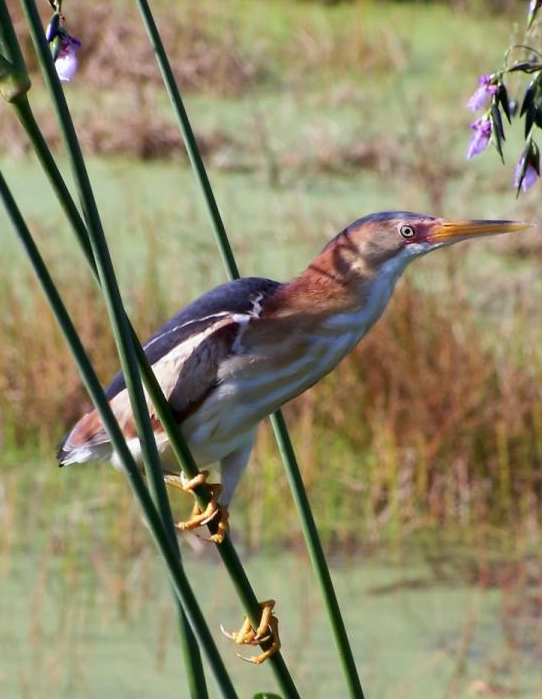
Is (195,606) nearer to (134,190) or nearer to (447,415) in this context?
(447,415)

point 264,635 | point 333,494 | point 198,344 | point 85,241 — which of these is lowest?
point 264,635

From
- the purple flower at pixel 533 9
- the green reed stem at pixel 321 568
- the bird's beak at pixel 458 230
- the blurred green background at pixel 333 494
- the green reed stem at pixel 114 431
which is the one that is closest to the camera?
the green reed stem at pixel 114 431

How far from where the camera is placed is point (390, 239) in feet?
3.90

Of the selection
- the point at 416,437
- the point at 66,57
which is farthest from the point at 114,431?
the point at 416,437

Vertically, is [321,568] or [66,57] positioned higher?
[66,57]

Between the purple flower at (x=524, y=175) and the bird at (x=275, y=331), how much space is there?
0.56ft

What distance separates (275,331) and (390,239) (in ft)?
0.39

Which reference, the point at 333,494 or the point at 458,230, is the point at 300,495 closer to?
the point at 458,230

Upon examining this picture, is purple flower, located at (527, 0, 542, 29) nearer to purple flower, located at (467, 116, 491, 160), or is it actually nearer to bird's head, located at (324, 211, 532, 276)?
purple flower, located at (467, 116, 491, 160)

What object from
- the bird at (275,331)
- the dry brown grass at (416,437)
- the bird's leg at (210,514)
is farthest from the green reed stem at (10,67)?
the dry brown grass at (416,437)

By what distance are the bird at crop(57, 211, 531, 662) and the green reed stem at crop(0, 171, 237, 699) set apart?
351 millimetres

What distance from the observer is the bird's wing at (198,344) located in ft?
3.93

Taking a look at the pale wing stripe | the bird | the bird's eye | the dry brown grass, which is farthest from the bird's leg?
the dry brown grass

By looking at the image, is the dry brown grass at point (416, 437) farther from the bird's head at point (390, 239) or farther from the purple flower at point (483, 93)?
the purple flower at point (483, 93)
